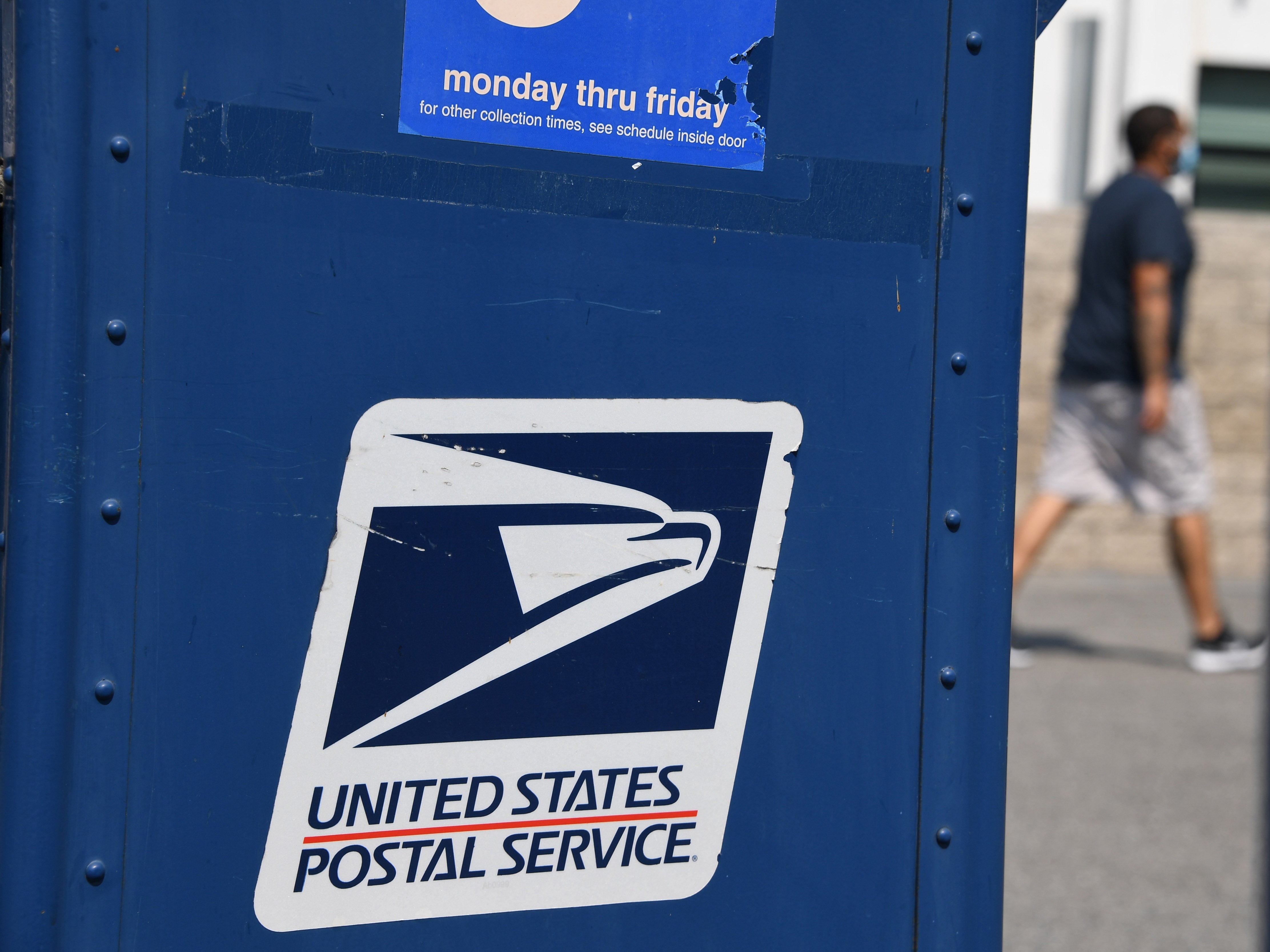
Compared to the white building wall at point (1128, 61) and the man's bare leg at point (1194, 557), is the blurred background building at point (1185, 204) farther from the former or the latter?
the man's bare leg at point (1194, 557)

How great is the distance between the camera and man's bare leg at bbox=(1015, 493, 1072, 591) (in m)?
5.28

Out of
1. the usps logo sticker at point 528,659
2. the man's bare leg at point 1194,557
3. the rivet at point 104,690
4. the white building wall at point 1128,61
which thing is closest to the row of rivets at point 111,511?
the rivet at point 104,690

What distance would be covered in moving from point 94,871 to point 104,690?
0.18m

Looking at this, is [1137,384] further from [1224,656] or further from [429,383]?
[429,383]

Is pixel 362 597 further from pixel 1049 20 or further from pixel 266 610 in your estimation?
pixel 1049 20

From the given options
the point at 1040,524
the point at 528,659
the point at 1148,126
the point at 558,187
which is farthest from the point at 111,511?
the point at 1148,126

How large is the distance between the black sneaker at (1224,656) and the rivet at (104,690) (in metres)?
4.94

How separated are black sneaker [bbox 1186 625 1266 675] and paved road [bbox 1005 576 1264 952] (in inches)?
1.9

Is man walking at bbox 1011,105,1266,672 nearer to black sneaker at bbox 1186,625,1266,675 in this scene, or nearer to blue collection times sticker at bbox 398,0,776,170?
black sneaker at bbox 1186,625,1266,675

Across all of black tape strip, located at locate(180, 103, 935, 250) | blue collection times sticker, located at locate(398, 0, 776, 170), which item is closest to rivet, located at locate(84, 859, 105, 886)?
black tape strip, located at locate(180, 103, 935, 250)

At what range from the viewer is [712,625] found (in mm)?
1540

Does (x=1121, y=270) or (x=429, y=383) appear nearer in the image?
(x=429, y=383)

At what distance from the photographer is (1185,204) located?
841 cm

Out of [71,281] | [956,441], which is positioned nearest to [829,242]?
[956,441]
